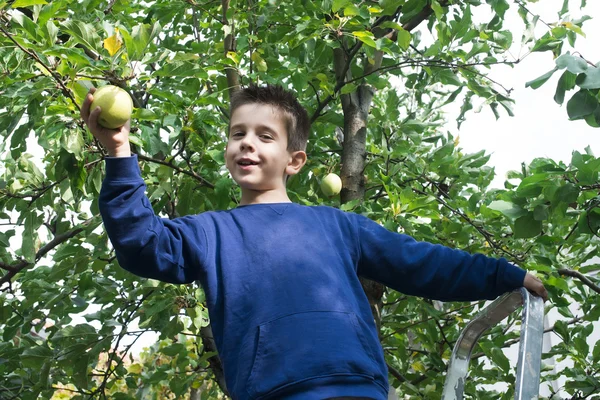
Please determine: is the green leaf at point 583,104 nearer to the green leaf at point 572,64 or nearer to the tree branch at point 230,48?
the green leaf at point 572,64

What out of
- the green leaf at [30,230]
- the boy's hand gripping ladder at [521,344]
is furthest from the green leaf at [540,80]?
the green leaf at [30,230]

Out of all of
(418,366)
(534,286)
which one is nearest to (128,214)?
(534,286)

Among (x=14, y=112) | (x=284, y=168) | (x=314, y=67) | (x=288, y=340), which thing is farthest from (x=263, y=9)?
(x=288, y=340)

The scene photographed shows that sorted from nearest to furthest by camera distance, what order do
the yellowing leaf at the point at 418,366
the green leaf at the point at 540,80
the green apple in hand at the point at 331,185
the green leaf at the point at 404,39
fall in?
the green leaf at the point at 540,80 < the green leaf at the point at 404,39 < the green apple in hand at the point at 331,185 < the yellowing leaf at the point at 418,366

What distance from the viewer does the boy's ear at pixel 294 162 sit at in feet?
6.47

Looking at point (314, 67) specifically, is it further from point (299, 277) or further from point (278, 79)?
point (299, 277)

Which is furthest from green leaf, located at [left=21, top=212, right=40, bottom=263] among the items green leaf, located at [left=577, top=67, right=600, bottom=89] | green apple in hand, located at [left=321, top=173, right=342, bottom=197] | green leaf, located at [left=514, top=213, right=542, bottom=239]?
green leaf, located at [left=577, top=67, right=600, bottom=89]

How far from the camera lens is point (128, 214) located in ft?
4.86

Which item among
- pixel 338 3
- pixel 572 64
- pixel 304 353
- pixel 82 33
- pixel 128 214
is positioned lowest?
pixel 304 353

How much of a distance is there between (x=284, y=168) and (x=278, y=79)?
105 centimetres

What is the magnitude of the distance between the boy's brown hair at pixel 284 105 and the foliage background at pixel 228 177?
1.12ft

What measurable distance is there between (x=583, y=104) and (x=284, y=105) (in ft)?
2.70

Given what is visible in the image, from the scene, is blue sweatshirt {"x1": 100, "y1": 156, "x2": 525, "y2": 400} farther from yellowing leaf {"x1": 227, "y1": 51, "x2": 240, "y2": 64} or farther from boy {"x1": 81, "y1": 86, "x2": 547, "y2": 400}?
yellowing leaf {"x1": 227, "y1": 51, "x2": 240, "y2": 64}

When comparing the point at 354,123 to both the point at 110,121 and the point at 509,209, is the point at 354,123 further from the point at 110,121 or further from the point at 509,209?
the point at 110,121
